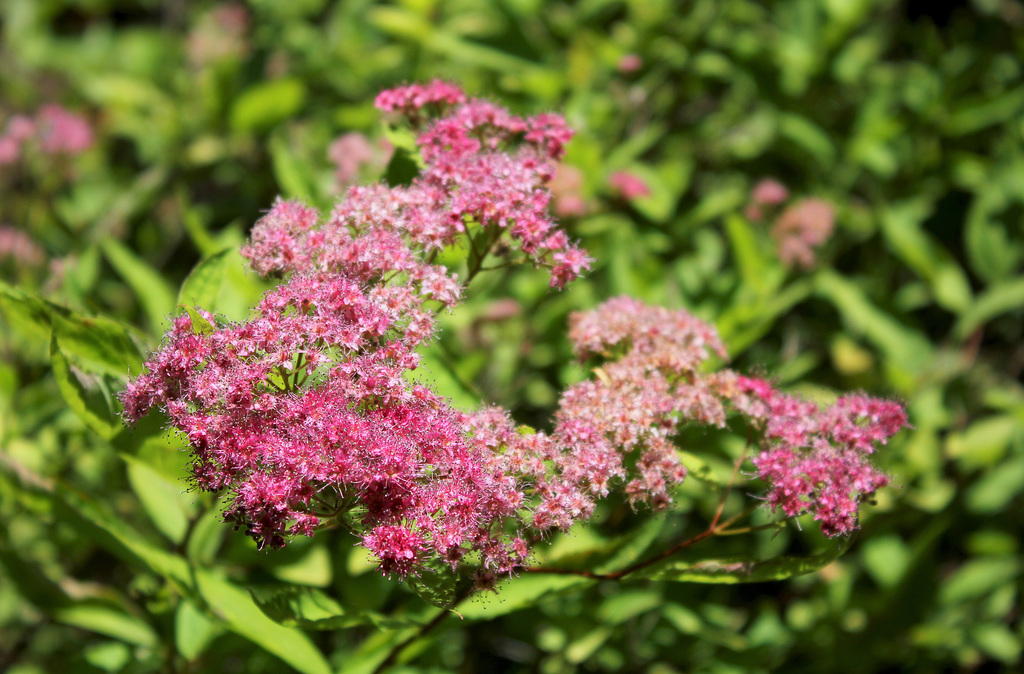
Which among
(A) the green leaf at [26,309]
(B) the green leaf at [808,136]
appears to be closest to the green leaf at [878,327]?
(B) the green leaf at [808,136]

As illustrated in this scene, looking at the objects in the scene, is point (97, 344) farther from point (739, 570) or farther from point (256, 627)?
point (739, 570)

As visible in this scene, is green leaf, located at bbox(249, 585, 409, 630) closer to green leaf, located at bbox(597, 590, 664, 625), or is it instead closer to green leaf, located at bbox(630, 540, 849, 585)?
green leaf, located at bbox(630, 540, 849, 585)

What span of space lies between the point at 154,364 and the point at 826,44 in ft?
9.30

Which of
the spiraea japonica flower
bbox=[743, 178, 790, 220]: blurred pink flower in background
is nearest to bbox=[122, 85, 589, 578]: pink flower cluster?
Result: the spiraea japonica flower

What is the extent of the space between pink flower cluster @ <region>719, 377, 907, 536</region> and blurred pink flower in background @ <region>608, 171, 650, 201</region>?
1120 mm

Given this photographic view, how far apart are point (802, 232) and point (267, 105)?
6.86 feet

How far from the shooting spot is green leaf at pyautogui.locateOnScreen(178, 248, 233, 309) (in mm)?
1644

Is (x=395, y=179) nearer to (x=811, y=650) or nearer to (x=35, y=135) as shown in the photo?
(x=811, y=650)

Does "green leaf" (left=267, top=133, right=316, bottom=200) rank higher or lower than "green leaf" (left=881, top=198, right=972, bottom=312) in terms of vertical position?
lower

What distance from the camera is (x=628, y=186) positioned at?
2.60 meters

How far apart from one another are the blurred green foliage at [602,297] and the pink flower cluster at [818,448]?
0.21 metres

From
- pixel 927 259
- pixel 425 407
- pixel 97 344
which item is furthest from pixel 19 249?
pixel 927 259

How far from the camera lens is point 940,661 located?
100 inches

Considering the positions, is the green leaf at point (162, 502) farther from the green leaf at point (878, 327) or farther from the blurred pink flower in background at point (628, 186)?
the green leaf at point (878, 327)
